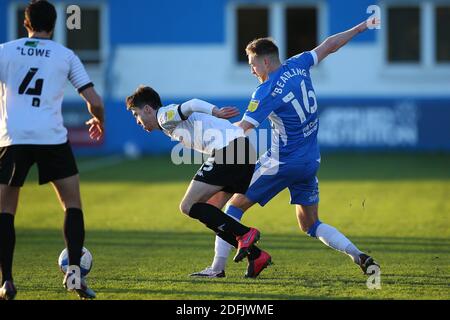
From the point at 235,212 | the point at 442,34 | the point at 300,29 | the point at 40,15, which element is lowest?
the point at 235,212

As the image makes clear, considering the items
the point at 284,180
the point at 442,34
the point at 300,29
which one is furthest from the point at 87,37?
the point at 284,180

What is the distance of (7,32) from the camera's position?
27.4 metres

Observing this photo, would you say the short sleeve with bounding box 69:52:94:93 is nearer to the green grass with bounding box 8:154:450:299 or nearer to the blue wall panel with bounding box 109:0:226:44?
the green grass with bounding box 8:154:450:299

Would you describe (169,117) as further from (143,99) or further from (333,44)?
(333,44)

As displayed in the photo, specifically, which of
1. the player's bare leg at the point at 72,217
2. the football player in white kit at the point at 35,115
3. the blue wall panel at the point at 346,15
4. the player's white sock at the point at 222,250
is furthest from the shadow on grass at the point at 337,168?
the football player in white kit at the point at 35,115

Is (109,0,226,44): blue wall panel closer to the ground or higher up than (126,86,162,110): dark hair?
higher up

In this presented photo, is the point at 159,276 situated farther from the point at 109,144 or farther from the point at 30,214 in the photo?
the point at 109,144

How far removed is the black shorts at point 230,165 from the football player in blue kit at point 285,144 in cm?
20

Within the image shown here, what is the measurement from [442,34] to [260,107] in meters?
20.6

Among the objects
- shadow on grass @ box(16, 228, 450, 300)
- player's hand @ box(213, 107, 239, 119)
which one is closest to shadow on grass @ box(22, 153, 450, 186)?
shadow on grass @ box(16, 228, 450, 300)

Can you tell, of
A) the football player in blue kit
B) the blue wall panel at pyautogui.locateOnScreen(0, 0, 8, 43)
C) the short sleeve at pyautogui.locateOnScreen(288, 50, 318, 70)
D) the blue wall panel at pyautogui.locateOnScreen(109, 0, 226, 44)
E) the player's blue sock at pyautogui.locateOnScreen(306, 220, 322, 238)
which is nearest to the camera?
the football player in blue kit

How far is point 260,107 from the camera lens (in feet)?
26.5

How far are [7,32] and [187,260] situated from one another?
19421 mm

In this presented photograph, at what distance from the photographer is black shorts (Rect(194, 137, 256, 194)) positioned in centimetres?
814
